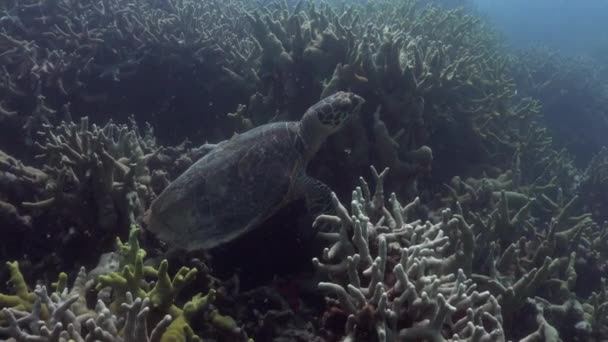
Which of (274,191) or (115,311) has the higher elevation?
(274,191)

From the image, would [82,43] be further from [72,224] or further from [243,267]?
[243,267]

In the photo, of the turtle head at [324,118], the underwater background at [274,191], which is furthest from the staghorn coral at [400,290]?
the turtle head at [324,118]

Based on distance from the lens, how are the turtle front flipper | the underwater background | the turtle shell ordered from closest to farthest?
1. the underwater background
2. the turtle shell
3. the turtle front flipper

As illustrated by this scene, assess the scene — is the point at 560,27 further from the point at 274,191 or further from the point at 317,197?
the point at 274,191

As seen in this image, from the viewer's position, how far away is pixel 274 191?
330 centimetres

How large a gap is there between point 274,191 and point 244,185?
0.24 metres

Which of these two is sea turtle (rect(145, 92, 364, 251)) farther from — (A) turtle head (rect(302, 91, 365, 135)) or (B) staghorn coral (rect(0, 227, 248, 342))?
(B) staghorn coral (rect(0, 227, 248, 342))

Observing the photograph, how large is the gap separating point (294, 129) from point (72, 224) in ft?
6.57

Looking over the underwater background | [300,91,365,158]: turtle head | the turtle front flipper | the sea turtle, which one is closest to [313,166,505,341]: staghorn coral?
the underwater background

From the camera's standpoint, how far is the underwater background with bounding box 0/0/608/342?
92.8 inches

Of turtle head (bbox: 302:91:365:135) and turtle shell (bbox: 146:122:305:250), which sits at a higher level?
turtle head (bbox: 302:91:365:135)

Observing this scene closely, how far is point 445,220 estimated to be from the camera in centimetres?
306

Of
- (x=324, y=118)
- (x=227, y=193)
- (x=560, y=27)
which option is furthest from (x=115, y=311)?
(x=560, y=27)

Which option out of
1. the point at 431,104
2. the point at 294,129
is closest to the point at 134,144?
the point at 294,129
